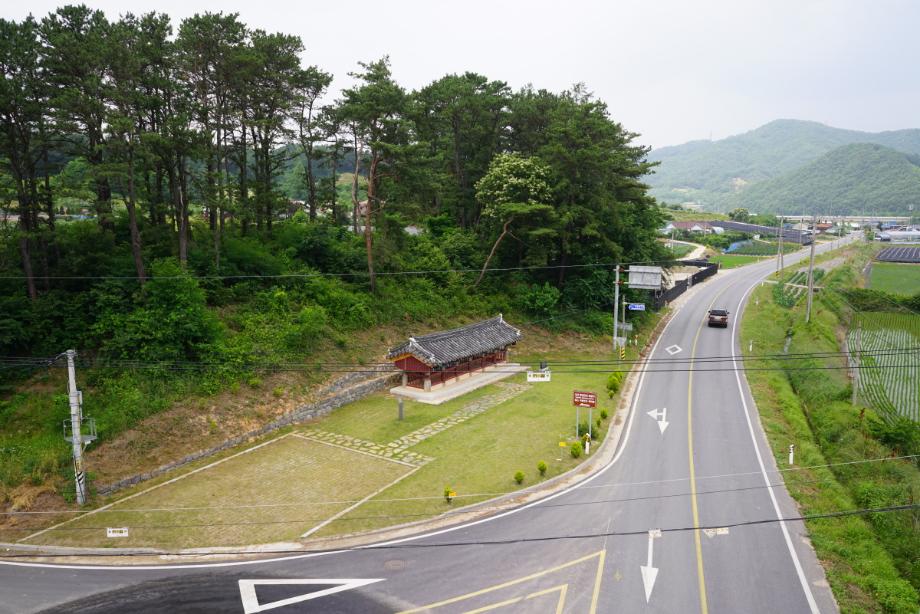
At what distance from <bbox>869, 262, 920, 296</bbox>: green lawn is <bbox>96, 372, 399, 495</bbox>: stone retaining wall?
212ft

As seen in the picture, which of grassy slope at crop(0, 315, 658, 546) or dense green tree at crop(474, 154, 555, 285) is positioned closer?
grassy slope at crop(0, 315, 658, 546)

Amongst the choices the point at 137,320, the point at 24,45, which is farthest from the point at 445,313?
the point at 24,45

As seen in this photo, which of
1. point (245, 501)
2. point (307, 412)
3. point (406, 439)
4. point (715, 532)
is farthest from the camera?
point (307, 412)

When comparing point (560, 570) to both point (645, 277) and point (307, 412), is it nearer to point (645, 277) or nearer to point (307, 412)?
point (307, 412)

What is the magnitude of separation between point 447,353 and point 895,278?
241 feet

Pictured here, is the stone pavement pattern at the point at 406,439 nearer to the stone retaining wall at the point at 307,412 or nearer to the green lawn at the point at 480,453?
the green lawn at the point at 480,453

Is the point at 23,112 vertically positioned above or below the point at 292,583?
above

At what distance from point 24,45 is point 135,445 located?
65.5 ft

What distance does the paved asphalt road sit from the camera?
15.8 meters

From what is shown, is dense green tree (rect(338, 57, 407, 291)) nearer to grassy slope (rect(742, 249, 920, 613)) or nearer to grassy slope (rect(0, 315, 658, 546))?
grassy slope (rect(0, 315, 658, 546))

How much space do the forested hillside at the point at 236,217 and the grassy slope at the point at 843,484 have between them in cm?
1784

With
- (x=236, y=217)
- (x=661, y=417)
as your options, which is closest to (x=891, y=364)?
(x=661, y=417)

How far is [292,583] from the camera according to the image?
1673cm

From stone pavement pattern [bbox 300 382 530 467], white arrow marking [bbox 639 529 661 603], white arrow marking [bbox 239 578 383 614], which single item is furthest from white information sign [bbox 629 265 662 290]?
white arrow marking [bbox 239 578 383 614]
